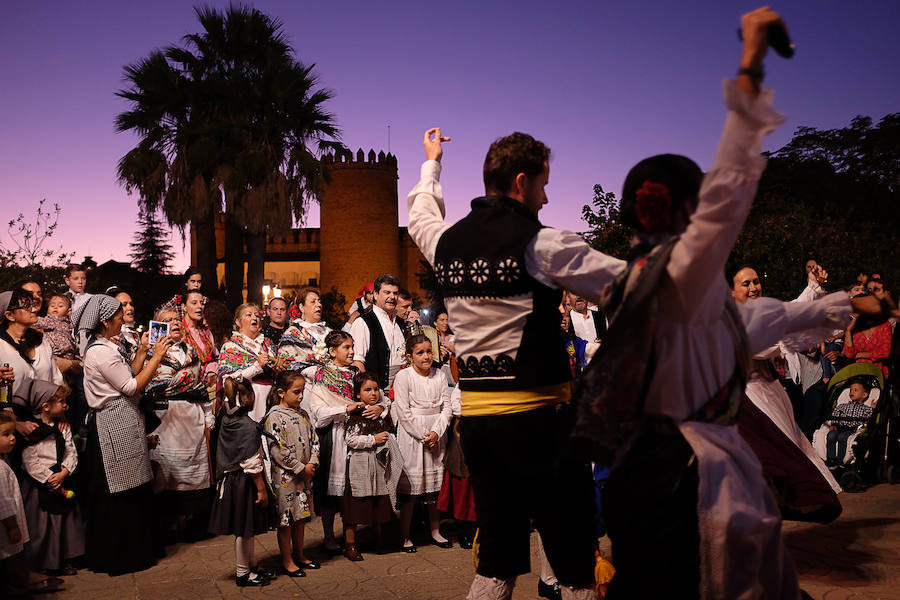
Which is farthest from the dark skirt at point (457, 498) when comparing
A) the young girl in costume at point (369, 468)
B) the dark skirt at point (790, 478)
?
the dark skirt at point (790, 478)

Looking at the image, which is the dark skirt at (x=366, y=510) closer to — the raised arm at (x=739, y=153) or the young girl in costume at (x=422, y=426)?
the young girl in costume at (x=422, y=426)

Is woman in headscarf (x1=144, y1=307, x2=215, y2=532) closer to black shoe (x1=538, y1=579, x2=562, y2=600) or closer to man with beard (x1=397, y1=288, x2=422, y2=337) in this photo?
man with beard (x1=397, y1=288, x2=422, y2=337)

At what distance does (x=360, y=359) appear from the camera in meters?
7.15

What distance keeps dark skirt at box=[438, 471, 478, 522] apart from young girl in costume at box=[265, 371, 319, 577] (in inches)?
43.2

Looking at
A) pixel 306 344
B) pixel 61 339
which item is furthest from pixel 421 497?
pixel 61 339

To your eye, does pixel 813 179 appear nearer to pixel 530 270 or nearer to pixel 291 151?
pixel 291 151

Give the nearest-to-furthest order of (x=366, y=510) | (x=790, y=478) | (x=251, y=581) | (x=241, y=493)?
(x=790, y=478) < (x=251, y=581) < (x=241, y=493) < (x=366, y=510)

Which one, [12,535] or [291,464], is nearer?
[12,535]

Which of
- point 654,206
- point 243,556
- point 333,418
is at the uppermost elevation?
point 654,206

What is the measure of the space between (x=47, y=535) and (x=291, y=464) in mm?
1707

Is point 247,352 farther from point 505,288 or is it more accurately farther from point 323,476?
point 505,288

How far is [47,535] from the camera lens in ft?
17.8

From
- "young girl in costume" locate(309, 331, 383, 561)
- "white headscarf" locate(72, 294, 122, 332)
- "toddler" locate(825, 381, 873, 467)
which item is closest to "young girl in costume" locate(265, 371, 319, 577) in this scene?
"young girl in costume" locate(309, 331, 383, 561)

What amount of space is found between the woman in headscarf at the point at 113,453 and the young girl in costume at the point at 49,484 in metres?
0.13
